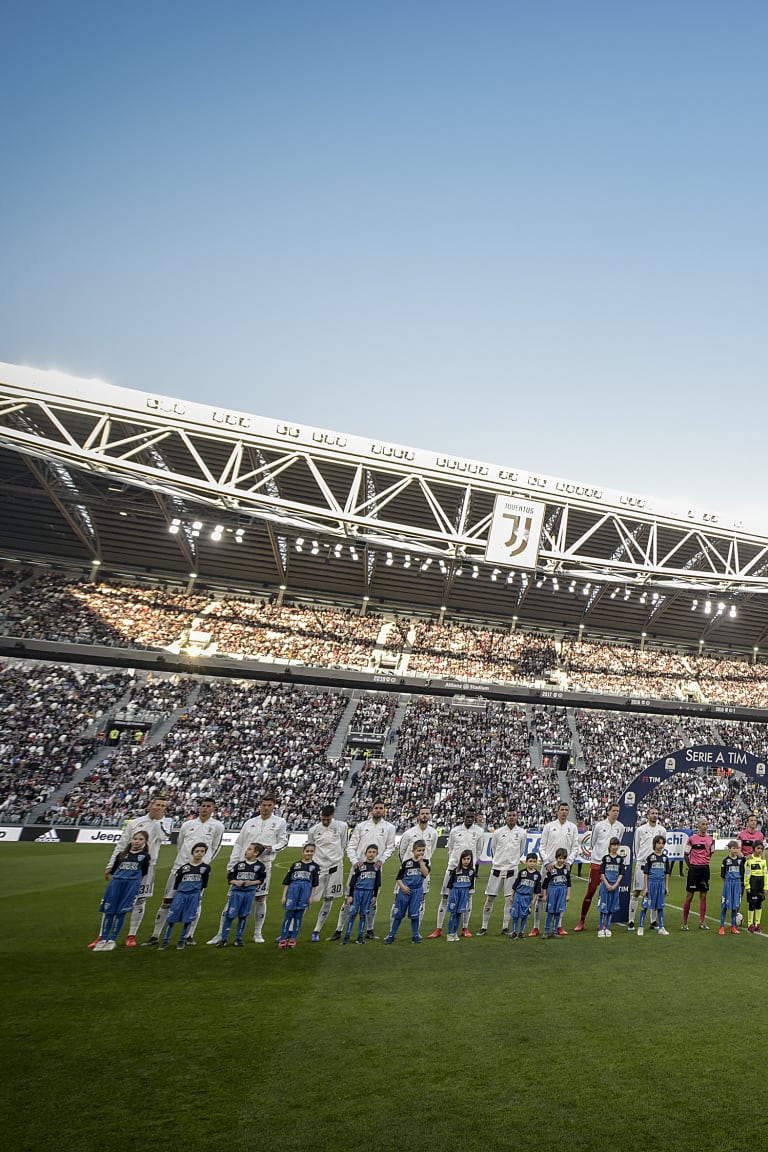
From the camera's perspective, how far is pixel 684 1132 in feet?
14.2

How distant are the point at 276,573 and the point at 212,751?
39.0 ft

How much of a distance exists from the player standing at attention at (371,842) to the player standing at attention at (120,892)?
2.96 metres

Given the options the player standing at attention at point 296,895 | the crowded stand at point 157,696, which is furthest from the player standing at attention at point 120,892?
the crowded stand at point 157,696

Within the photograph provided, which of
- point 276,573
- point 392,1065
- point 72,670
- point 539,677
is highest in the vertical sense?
point 276,573

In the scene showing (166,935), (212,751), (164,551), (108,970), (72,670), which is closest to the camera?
(108,970)

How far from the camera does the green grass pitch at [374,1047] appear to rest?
4145mm

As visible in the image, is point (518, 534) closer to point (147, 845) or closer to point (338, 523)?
point (338, 523)

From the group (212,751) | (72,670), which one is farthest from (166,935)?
(72,670)

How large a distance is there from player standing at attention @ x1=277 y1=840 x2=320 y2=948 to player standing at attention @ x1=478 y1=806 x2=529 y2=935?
10.4 ft

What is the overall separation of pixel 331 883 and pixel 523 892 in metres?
3.05

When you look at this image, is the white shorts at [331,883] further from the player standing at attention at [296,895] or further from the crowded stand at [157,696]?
the crowded stand at [157,696]

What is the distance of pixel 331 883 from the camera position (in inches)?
382

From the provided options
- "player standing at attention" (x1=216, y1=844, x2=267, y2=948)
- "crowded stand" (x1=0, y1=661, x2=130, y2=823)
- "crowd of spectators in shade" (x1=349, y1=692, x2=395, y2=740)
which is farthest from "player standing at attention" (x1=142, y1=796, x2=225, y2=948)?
"crowd of spectators in shade" (x1=349, y1=692, x2=395, y2=740)

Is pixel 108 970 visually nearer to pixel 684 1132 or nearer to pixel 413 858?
pixel 413 858
